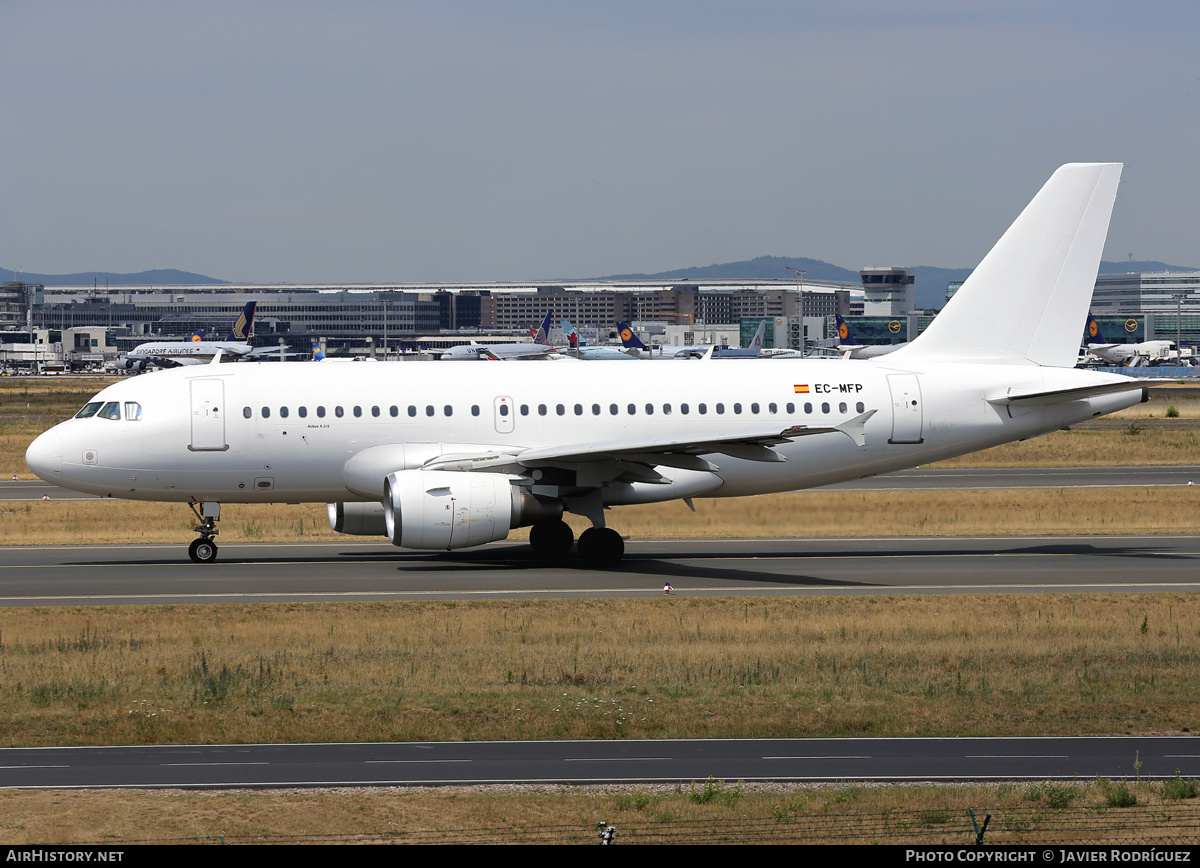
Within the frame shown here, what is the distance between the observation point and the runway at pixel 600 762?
15.3 m

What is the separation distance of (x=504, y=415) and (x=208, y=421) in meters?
7.18

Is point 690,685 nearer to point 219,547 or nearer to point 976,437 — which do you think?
point 976,437

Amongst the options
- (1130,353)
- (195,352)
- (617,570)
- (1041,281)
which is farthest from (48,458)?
(1130,353)

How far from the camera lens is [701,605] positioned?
26.9m

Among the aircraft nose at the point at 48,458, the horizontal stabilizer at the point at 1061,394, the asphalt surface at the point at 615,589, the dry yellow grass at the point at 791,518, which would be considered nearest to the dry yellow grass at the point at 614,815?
the asphalt surface at the point at 615,589

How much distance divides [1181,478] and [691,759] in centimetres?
4079

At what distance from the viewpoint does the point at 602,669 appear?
21.1 meters

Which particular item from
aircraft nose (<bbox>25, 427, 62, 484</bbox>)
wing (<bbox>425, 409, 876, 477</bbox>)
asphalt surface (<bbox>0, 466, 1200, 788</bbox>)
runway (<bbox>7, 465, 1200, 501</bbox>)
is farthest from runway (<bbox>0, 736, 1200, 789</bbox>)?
runway (<bbox>7, 465, 1200, 501</bbox>)

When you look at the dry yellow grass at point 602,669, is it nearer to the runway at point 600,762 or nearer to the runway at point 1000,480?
the runway at point 600,762

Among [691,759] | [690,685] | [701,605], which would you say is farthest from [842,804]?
[701,605]

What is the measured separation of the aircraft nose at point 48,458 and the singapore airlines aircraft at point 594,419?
50 millimetres
